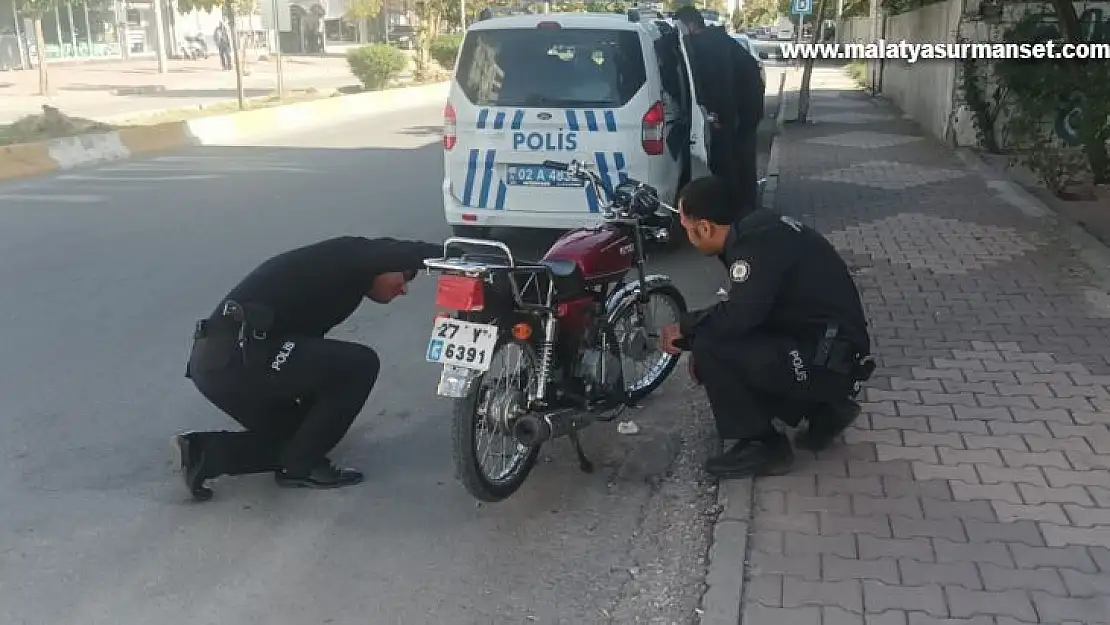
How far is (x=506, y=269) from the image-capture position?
390 cm

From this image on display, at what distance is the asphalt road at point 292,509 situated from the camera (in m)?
3.52

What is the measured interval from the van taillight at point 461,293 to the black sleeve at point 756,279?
3.28ft

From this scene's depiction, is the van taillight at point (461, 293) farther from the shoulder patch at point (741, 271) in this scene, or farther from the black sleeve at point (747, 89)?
the black sleeve at point (747, 89)

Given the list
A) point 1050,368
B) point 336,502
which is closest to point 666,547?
point 336,502

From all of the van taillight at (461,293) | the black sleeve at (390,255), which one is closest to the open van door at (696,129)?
the black sleeve at (390,255)

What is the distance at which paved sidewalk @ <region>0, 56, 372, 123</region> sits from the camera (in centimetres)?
2291

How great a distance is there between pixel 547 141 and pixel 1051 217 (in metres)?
4.75

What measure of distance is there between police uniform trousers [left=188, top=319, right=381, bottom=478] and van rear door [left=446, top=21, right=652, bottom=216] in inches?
144

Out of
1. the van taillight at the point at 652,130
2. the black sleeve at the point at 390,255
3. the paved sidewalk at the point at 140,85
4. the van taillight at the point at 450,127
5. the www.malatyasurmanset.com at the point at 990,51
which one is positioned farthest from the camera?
the paved sidewalk at the point at 140,85

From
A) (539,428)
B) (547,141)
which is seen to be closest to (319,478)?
(539,428)

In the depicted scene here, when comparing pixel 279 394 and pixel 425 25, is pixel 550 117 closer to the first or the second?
pixel 279 394

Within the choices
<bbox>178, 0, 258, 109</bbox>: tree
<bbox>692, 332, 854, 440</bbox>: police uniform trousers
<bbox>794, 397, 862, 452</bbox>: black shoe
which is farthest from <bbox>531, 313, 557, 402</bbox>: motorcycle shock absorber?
<bbox>178, 0, 258, 109</bbox>: tree

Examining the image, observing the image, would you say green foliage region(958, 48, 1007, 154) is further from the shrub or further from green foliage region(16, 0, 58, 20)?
the shrub

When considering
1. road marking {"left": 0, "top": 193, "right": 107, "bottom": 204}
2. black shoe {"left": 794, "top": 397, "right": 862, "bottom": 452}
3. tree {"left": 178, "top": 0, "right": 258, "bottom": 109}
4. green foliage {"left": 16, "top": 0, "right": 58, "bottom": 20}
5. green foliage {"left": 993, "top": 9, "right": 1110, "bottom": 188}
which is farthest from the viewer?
green foliage {"left": 16, "top": 0, "right": 58, "bottom": 20}
